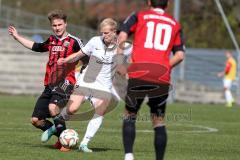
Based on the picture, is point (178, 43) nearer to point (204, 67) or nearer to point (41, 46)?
point (41, 46)

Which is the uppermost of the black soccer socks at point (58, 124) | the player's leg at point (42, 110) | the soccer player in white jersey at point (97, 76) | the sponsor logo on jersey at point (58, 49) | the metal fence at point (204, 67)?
the metal fence at point (204, 67)

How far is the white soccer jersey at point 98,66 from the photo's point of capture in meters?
11.3

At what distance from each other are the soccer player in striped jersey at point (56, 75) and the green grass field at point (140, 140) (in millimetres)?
513

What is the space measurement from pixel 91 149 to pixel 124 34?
3.26 m

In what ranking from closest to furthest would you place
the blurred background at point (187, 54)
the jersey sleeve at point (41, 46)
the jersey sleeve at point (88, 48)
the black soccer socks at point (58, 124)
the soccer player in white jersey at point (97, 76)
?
the soccer player in white jersey at point (97, 76), the jersey sleeve at point (88, 48), the black soccer socks at point (58, 124), the jersey sleeve at point (41, 46), the blurred background at point (187, 54)

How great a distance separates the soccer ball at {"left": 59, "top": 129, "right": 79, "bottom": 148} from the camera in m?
11.4

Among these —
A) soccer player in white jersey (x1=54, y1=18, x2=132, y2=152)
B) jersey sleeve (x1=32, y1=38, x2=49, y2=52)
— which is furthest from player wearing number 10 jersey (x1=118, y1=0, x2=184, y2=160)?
jersey sleeve (x1=32, y1=38, x2=49, y2=52)

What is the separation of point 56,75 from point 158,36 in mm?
3292

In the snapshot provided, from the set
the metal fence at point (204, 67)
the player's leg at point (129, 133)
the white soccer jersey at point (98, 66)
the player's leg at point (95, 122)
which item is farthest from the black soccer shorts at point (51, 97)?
the metal fence at point (204, 67)

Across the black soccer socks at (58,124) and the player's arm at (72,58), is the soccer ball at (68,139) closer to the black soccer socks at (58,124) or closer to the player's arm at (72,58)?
the black soccer socks at (58,124)

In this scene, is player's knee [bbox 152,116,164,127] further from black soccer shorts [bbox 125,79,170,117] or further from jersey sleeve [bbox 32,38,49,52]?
jersey sleeve [bbox 32,38,49,52]

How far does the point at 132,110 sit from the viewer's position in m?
9.15

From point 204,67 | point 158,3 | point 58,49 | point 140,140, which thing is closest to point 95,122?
point 58,49

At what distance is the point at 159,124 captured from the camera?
9109 mm
